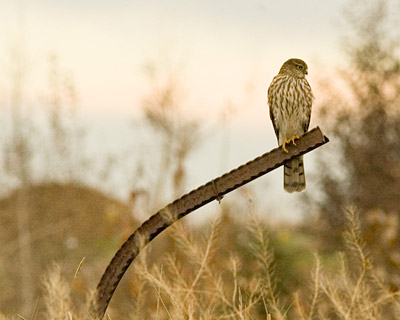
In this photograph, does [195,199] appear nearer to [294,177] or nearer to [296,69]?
[294,177]

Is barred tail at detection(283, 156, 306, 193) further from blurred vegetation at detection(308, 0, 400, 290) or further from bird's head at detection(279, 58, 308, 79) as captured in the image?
blurred vegetation at detection(308, 0, 400, 290)

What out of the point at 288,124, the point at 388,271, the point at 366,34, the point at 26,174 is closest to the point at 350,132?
the point at 366,34

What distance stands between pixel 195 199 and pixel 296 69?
6.96 ft

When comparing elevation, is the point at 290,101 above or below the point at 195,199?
above

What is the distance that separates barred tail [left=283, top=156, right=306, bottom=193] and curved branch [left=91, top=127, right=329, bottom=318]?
1361 mm

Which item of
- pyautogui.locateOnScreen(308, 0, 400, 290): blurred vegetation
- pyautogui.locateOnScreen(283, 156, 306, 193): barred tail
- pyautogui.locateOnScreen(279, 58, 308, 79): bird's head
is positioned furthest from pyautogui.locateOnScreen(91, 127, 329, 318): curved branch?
pyautogui.locateOnScreen(308, 0, 400, 290): blurred vegetation

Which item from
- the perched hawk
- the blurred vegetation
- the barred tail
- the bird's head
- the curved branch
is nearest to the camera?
the curved branch

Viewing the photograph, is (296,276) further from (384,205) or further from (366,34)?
(366,34)

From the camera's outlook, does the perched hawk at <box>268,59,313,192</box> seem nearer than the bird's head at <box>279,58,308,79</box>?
No

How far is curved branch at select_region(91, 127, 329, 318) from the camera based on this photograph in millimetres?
2773

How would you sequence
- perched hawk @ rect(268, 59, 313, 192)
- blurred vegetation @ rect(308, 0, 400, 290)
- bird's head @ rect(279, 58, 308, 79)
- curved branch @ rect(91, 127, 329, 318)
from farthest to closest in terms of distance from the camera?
blurred vegetation @ rect(308, 0, 400, 290)
perched hawk @ rect(268, 59, 313, 192)
bird's head @ rect(279, 58, 308, 79)
curved branch @ rect(91, 127, 329, 318)

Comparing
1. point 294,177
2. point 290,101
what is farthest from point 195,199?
point 290,101

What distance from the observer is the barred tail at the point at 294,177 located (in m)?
4.22

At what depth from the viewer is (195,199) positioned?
2.92 meters
